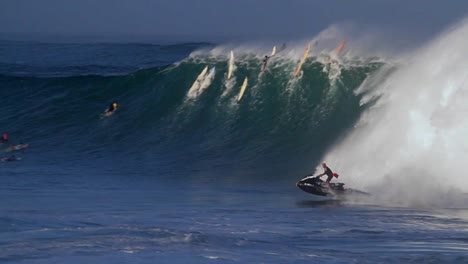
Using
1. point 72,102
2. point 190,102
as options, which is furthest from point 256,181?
point 72,102

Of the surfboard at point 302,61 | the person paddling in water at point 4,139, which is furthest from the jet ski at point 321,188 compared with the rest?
the person paddling in water at point 4,139

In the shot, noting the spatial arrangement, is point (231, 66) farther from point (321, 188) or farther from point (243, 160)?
point (321, 188)

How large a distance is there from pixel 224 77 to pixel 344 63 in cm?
345

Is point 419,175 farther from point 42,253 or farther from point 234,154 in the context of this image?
point 42,253

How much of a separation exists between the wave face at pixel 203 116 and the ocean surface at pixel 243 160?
0.19ft

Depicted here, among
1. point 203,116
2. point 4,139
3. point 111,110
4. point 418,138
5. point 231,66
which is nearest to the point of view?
point 418,138

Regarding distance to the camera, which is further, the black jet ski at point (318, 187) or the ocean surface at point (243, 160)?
the black jet ski at point (318, 187)

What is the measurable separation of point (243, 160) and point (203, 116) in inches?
152

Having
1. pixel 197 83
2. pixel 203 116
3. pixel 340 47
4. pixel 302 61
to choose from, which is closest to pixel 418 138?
pixel 203 116

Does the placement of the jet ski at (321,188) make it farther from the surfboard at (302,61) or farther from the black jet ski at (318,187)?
the surfboard at (302,61)

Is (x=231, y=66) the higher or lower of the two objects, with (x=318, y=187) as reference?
higher

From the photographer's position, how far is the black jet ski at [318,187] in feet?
57.5

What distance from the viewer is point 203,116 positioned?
26000 mm

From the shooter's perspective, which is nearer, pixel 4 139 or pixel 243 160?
pixel 243 160
